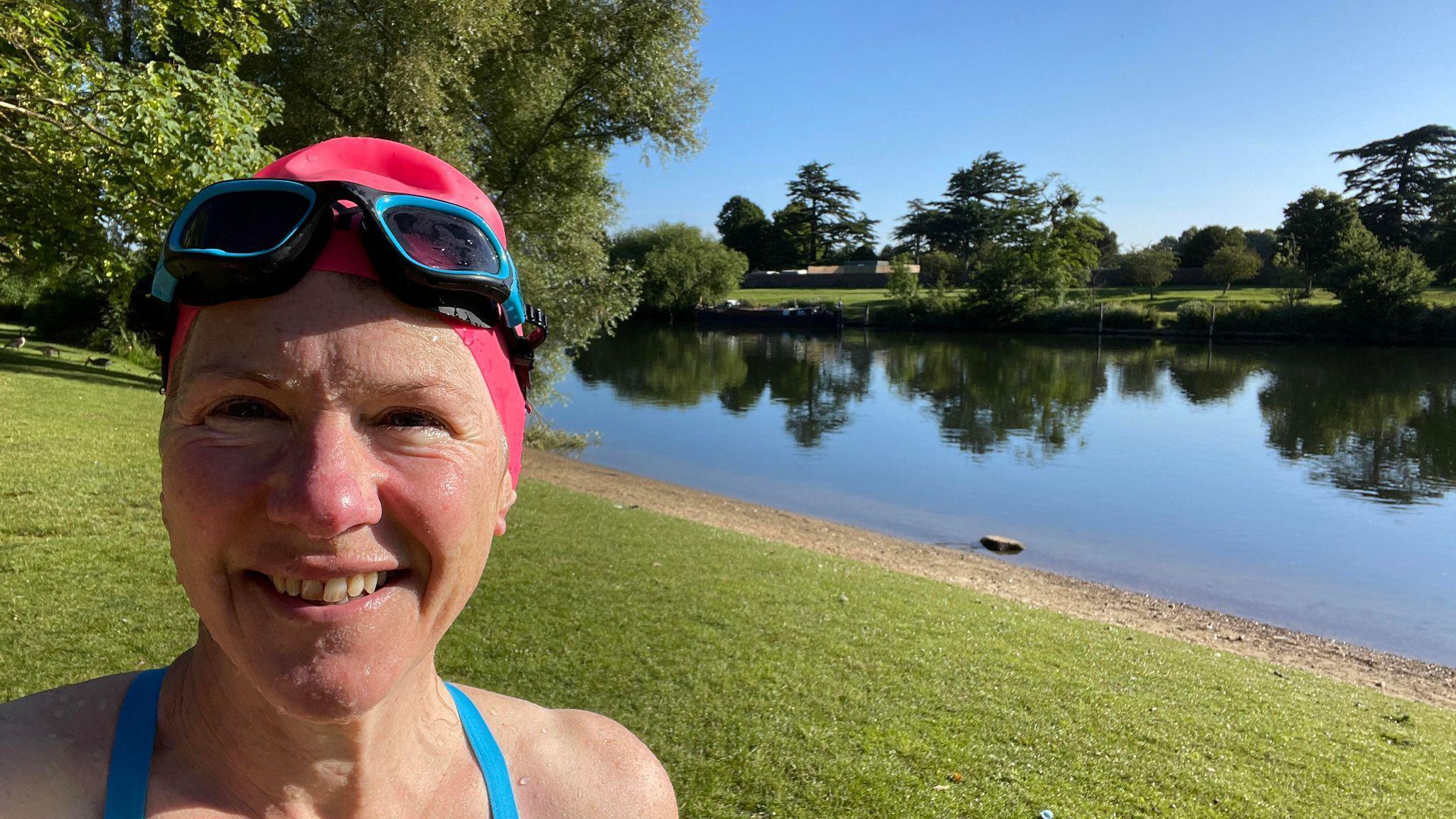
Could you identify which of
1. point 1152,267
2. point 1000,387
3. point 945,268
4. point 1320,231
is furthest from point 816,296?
point 1000,387

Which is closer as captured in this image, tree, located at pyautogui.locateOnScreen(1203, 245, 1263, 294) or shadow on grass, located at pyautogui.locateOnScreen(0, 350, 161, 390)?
shadow on grass, located at pyautogui.locateOnScreen(0, 350, 161, 390)

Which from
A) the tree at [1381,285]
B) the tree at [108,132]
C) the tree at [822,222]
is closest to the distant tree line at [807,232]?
the tree at [822,222]

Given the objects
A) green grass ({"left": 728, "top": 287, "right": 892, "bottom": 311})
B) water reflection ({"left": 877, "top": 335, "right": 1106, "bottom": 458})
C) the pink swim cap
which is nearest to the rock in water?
water reflection ({"left": 877, "top": 335, "right": 1106, "bottom": 458})

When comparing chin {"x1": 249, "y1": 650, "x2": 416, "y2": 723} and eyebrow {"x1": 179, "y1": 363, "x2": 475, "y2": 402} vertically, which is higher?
eyebrow {"x1": 179, "y1": 363, "x2": 475, "y2": 402}

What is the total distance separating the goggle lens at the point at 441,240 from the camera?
4.01 feet

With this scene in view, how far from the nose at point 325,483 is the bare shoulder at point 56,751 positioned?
0.39 m

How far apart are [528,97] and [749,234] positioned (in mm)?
83121

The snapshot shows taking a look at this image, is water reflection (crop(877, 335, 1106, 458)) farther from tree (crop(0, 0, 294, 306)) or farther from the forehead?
the forehead

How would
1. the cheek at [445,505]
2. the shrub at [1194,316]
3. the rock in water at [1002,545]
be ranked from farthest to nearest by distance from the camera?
the shrub at [1194,316] → the rock in water at [1002,545] → the cheek at [445,505]

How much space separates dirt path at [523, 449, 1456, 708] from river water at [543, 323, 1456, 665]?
1.36 metres

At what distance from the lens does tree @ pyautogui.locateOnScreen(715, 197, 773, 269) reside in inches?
3804

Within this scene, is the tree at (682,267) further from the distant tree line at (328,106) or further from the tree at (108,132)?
the tree at (108,132)

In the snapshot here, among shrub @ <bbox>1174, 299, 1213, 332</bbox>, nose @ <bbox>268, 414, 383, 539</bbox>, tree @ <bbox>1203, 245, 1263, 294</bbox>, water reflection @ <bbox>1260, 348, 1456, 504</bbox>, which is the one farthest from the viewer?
tree @ <bbox>1203, 245, 1263, 294</bbox>

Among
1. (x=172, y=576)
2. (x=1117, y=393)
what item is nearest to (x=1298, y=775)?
(x=172, y=576)
